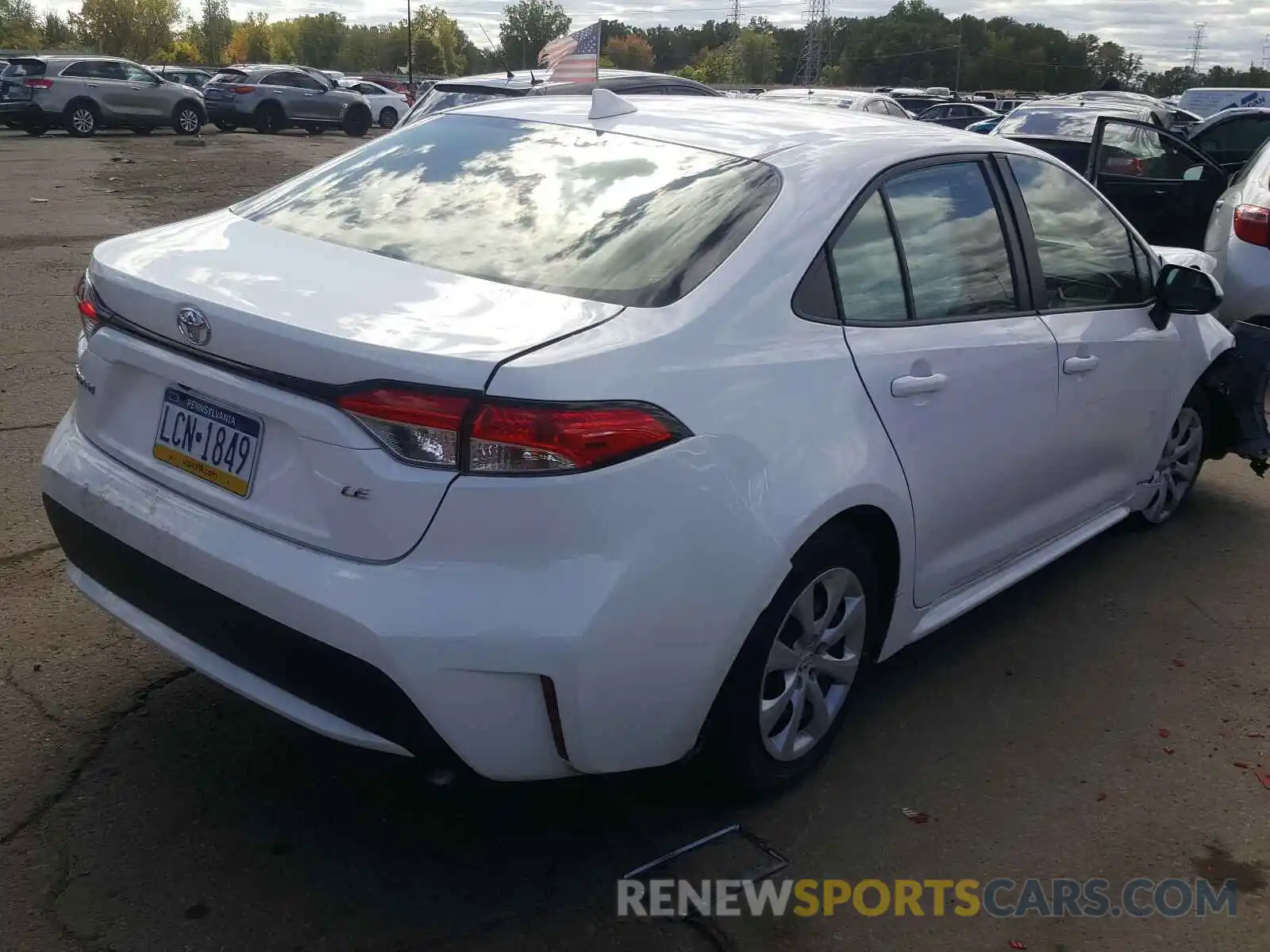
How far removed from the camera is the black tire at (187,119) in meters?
27.9

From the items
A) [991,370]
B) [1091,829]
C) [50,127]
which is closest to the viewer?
[1091,829]

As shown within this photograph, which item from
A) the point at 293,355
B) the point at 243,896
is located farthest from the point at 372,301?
the point at 243,896

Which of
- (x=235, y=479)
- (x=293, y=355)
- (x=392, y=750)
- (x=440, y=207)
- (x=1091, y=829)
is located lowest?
(x=1091, y=829)

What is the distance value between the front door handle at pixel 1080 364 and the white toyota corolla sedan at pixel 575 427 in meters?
0.03

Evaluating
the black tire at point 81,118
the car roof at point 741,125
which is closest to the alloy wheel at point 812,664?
the car roof at point 741,125

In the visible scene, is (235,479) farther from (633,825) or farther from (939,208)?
(939,208)

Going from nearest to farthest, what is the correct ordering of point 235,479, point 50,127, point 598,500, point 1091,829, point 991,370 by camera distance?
point 598,500 < point 235,479 < point 1091,829 < point 991,370 < point 50,127

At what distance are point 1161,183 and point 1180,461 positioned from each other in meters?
4.92

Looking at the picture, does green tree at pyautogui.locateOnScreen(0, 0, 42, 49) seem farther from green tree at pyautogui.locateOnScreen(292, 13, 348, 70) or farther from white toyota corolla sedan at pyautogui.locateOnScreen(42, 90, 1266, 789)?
white toyota corolla sedan at pyautogui.locateOnScreen(42, 90, 1266, 789)

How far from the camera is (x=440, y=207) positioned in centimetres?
327

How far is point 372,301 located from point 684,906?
1.50 meters

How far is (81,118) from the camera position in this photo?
26.3 meters
